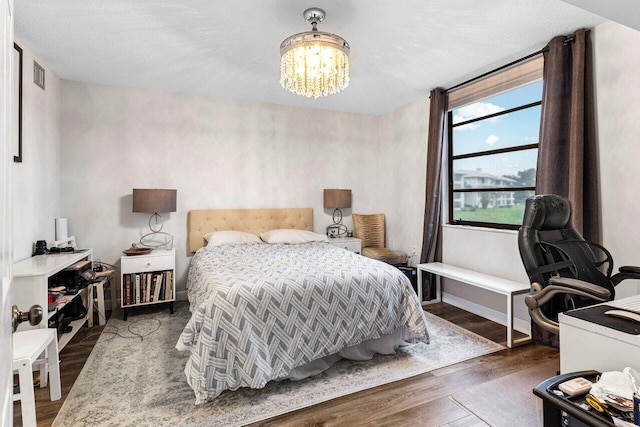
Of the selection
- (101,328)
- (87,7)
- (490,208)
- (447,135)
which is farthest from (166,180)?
(490,208)

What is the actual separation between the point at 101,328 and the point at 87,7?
276cm

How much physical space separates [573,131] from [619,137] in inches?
11.2

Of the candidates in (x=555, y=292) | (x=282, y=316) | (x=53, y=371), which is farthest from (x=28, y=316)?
(x=555, y=292)

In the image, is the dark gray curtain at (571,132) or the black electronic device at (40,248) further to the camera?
the black electronic device at (40,248)

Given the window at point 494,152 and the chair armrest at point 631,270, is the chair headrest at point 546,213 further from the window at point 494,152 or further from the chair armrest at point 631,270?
the window at point 494,152

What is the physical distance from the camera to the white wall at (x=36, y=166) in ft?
8.78

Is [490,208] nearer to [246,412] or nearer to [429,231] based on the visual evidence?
[429,231]

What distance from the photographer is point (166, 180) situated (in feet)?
12.9

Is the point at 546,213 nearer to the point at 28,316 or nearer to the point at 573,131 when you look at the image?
the point at 573,131

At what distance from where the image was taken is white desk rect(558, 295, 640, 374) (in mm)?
1109

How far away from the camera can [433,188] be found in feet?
12.8

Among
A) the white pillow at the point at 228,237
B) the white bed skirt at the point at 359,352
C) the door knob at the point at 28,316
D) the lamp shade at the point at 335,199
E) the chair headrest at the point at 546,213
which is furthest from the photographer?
the lamp shade at the point at 335,199

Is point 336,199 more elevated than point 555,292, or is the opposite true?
point 336,199

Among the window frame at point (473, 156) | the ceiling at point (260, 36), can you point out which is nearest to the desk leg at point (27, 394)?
the ceiling at point (260, 36)
